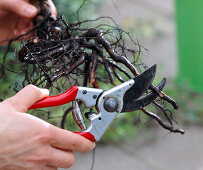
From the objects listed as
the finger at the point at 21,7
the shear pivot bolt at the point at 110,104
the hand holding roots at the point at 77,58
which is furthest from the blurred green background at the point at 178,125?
the shear pivot bolt at the point at 110,104

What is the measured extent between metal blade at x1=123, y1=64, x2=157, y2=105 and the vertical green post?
233cm

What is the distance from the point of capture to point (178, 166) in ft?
8.52

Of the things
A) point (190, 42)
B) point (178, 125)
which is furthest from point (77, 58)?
point (190, 42)

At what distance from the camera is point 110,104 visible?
963mm

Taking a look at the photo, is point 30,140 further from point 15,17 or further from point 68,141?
point 15,17

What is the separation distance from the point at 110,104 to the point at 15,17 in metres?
0.91

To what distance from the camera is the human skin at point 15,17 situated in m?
1.46

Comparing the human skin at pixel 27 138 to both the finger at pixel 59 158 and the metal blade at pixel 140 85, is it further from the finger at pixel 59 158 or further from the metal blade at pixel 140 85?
the metal blade at pixel 140 85

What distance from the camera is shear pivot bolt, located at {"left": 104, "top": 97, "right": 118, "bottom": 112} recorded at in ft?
3.16

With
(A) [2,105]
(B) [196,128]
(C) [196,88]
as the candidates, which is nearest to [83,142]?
(A) [2,105]

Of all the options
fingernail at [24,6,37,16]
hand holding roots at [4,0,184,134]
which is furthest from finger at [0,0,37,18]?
hand holding roots at [4,0,184,134]

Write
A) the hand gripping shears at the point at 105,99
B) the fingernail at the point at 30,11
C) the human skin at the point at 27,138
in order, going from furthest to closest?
the fingernail at the point at 30,11 → the hand gripping shears at the point at 105,99 → the human skin at the point at 27,138

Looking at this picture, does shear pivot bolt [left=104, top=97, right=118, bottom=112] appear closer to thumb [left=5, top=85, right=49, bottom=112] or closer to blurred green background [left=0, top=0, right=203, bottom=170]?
thumb [left=5, top=85, right=49, bottom=112]

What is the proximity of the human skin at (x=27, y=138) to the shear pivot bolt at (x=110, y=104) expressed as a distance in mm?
133
